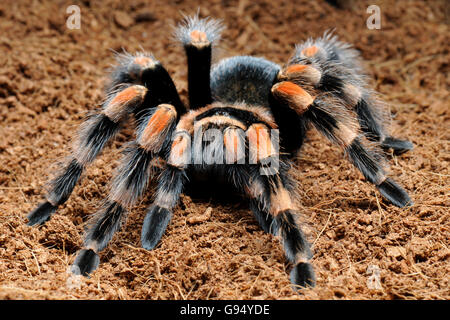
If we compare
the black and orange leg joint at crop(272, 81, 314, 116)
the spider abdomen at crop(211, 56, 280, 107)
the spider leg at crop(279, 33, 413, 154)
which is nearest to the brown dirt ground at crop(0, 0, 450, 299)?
the spider leg at crop(279, 33, 413, 154)

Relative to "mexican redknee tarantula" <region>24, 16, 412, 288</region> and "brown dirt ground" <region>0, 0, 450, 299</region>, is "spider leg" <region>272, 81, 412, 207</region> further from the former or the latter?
"brown dirt ground" <region>0, 0, 450, 299</region>

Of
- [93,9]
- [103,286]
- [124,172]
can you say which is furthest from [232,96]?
[93,9]

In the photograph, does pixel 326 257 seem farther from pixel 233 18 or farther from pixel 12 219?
pixel 233 18

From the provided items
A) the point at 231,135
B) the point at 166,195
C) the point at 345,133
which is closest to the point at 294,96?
the point at 345,133

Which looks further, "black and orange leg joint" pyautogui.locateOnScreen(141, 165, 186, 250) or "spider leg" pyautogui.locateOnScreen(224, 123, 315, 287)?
"black and orange leg joint" pyautogui.locateOnScreen(141, 165, 186, 250)

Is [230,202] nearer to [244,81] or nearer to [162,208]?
[162,208]

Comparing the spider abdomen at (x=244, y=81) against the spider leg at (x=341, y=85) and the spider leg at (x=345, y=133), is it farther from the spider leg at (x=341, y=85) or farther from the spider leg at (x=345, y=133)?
the spider leg at (x=345, y=133)
